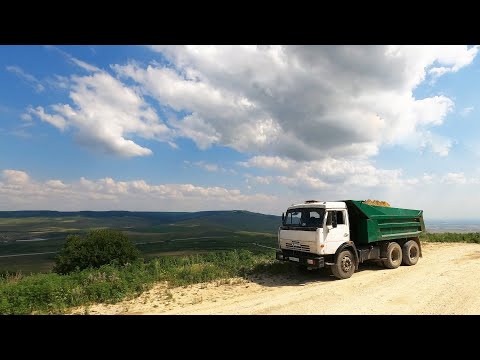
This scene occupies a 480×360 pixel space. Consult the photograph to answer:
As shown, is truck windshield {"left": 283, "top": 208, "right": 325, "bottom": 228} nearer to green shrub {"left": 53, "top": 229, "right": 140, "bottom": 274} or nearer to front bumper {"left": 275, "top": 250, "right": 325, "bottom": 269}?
front bumper {"left": 275, "top": 250, "right": 325, "bottom": 269}

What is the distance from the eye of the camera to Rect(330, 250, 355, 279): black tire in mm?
12289

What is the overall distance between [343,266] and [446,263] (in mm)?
6635

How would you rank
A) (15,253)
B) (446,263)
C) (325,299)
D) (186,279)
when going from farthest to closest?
1. (15,253)
2. (446,263)
3. (186,279)
4. (325,299)

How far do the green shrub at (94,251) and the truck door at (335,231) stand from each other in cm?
2317

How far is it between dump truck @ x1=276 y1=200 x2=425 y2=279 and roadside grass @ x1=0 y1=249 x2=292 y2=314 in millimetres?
1861

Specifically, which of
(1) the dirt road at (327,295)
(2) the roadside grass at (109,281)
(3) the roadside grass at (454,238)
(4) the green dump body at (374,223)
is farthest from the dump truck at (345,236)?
(3) the roadside grass at (454,238)

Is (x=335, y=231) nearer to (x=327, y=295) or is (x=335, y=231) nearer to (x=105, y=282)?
(x=327, y=295)

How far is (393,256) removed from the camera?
1470 cm

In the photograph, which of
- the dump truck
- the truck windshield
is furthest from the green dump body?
the truck windshield
